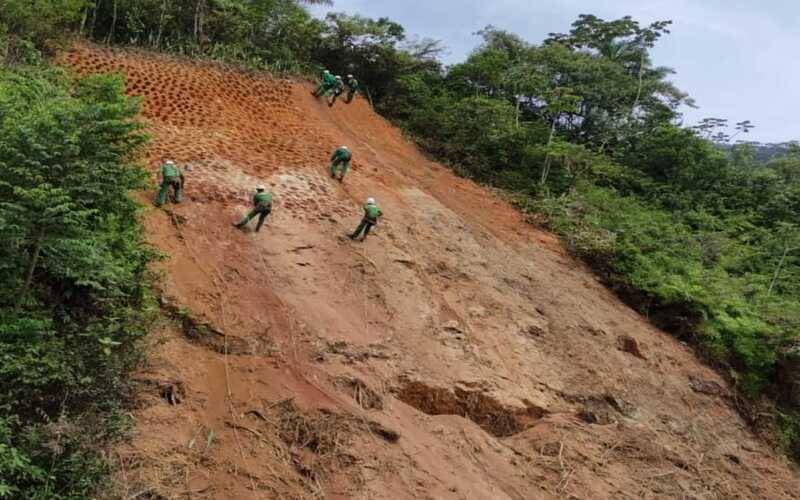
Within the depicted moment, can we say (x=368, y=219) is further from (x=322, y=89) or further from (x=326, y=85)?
(x=322, y=89)

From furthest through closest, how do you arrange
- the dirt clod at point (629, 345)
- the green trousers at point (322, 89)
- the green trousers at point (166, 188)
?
the green trousers at point (322, 89), the dirt clod at point (629, 345), the green trousers at point (166, 188)

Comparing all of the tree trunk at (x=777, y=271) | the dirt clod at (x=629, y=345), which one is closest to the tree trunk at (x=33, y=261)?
the dirt clod at (x=629, y=345)

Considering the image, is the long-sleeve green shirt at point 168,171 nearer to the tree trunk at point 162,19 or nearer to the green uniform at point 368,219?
the green uniform at point 368,219

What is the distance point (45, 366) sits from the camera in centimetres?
566

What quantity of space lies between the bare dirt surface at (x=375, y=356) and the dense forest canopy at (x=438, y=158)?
2.77 feet

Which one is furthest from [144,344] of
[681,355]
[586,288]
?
[681,355]

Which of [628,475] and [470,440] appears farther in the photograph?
[628,475]

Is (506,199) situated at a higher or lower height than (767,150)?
lower

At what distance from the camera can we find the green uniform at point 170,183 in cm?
992

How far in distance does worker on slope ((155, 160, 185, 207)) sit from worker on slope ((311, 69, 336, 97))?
8644mm

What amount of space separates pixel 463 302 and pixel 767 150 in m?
61.6

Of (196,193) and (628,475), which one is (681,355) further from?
(196,193)

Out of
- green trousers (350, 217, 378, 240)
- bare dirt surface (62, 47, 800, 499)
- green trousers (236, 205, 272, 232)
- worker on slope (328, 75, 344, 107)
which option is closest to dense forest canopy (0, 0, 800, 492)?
bare dirt surface (62, 47, 800, 499)

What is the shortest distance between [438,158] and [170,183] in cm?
1123
